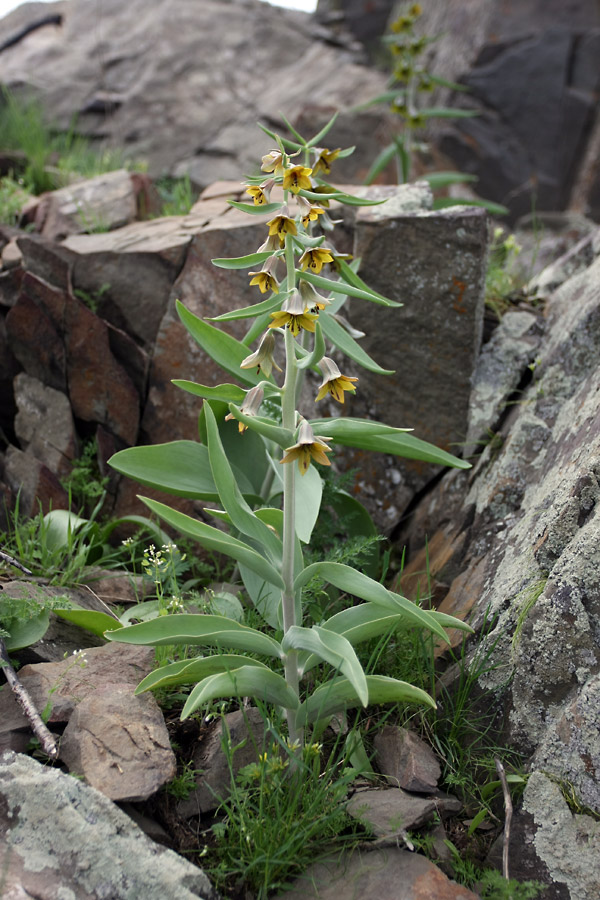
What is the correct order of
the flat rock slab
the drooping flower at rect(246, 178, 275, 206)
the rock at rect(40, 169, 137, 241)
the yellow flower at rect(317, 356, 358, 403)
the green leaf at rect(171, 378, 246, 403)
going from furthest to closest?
the rock at rect(40, 169, 137, 241) < the green leaf at rect(171, 378, 246, 403) < the drooping flower at rect(246, 178, 275, 206) < the yellow flower at rect(317, 356, 358, 403) < the flat rock slab

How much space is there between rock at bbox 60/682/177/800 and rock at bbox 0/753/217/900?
95 mm

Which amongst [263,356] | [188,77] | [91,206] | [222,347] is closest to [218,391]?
[222,347]

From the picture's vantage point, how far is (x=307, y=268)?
1831mm

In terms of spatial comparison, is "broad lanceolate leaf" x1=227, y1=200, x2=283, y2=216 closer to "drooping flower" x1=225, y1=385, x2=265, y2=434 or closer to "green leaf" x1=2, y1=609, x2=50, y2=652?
"drooping flower" x1=225, y1=385, x2=265, y2=434

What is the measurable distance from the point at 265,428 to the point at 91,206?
283 centimetres

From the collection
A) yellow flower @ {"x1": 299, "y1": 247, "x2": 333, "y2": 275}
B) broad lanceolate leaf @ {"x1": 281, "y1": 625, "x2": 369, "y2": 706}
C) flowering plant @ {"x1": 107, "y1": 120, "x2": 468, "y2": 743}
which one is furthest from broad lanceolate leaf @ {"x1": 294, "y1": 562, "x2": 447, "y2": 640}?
yellow flower @ {"x1": 299, "y1": 247, "x2": 333, "y2": 275}

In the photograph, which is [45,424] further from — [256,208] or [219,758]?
[219,758]

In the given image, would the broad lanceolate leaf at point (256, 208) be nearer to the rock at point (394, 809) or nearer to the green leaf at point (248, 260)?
the green leaf at point (248, 260)

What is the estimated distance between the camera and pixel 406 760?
1845 millimetres

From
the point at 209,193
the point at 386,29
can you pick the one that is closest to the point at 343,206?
the point at 209,193

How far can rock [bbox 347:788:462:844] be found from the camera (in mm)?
1675

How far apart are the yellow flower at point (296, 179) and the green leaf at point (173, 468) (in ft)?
2.94

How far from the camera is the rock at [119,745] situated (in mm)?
1660

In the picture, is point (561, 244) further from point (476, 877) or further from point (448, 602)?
point (476, 877)
